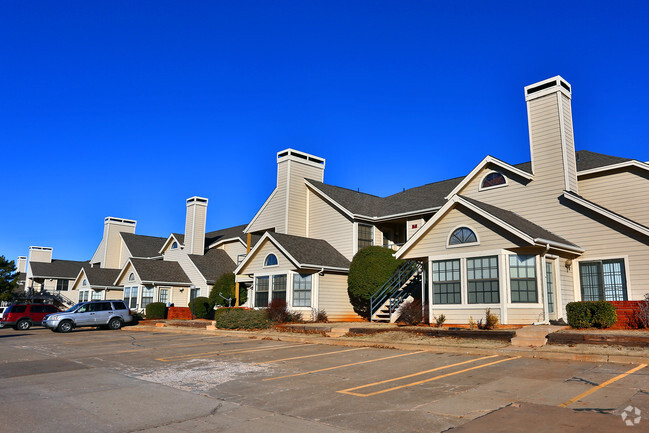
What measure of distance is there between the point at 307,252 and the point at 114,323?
11.6 meters

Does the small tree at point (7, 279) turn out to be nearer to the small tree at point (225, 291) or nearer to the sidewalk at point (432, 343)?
the small tree at point (225, 291)

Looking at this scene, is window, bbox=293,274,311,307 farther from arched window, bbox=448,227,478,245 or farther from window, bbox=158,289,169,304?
window, bbox=158,289,169,304

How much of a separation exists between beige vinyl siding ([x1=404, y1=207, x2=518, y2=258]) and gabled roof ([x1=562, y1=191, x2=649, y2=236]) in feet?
11.9

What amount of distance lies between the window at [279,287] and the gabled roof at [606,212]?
1385cm

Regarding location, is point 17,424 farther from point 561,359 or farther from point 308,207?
point 308,207

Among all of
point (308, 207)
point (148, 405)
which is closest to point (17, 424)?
point (148, 405)

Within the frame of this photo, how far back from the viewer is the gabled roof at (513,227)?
17.4 m

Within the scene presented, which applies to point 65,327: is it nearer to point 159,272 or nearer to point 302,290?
point 159,272

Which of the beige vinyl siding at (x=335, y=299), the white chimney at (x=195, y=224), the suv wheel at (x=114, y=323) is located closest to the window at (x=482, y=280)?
the beige vinyl siding at (x=335, y=299)

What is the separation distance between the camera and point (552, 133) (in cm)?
A: 2056

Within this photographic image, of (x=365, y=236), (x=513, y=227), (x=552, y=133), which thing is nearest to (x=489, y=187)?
(x=552, y=133)

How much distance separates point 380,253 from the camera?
2470 centimetres

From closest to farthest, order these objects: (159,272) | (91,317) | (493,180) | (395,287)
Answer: (493,180) < (395,287) < (91,317) < (159,272)

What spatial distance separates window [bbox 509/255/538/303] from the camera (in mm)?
17703
